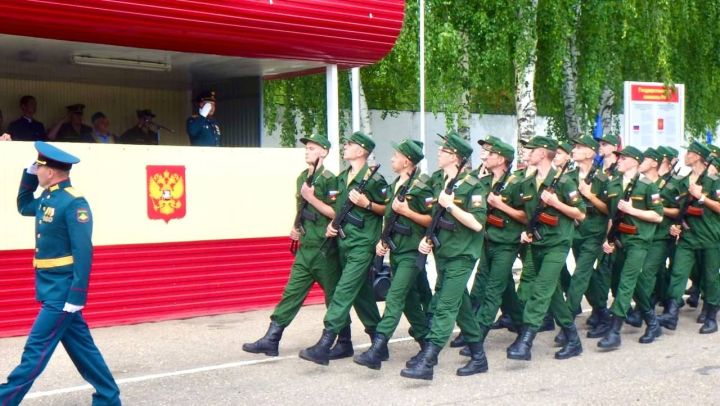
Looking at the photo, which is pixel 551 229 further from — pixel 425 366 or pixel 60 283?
pixel 60 283

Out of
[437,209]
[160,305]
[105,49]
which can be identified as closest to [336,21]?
[105,49]

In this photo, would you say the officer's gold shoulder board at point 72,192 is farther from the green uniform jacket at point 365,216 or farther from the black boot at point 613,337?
the black boot at point 613,337

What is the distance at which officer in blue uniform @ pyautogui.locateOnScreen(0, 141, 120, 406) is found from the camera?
5.72 metres

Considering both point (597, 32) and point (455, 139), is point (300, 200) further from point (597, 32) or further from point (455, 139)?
point (597, 32)

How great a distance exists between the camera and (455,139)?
7.38 metres

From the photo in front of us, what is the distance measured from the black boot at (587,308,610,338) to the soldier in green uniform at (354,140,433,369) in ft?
7.56

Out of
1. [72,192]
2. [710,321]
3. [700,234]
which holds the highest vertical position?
[72,192]

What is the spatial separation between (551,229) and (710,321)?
7.47 feet

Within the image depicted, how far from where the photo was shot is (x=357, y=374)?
23.8 ft

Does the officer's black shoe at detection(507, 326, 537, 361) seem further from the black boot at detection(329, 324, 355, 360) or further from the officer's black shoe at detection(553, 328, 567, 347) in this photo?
the black boot at detection(329, 324, 355, 360)

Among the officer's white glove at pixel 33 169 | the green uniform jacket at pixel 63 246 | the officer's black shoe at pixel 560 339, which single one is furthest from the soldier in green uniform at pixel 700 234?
the officer's white glove at pixel 33 169

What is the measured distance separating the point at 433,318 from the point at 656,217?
2.63 meters

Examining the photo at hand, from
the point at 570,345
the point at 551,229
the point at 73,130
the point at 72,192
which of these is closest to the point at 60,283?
the point at 72,192

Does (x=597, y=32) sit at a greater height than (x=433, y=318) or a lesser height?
greater
